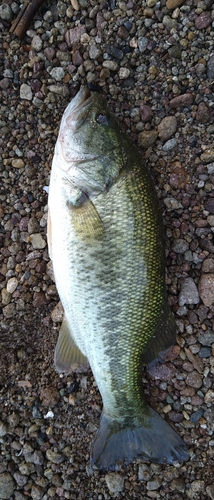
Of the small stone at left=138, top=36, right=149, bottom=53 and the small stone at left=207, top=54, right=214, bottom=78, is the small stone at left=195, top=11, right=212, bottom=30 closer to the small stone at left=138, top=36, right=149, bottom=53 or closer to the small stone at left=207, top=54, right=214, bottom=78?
the small stone at left=207, top=54, right=214, bottom=78

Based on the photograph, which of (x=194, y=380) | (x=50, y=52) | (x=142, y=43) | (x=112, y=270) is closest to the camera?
(x=112, y=270)

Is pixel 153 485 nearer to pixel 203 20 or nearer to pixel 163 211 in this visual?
pixel 163 211

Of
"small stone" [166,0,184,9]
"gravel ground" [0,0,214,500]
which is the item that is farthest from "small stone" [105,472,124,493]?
"small stone" [166,0,184,9]

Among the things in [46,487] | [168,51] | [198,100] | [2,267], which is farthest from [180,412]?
[168,51]

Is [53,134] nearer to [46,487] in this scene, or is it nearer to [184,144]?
[184,144]

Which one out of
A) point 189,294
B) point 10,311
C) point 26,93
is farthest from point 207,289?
point 26,93
